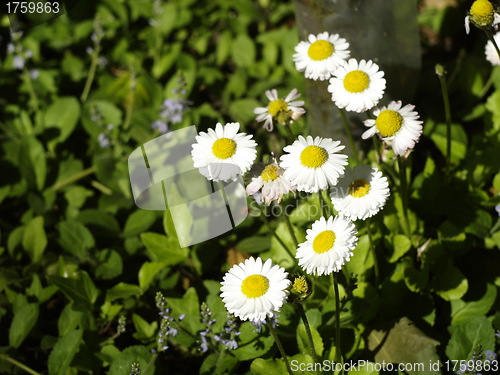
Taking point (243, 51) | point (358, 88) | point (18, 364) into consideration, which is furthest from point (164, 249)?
point (243, 51)

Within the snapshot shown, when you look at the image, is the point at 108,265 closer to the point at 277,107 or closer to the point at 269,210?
the point at 269,210

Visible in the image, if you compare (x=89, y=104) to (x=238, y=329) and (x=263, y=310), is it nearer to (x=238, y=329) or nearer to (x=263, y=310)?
(x=238, y=329)

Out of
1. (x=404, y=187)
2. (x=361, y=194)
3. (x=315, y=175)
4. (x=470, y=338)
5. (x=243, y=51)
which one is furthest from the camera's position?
(x=243, y=51)

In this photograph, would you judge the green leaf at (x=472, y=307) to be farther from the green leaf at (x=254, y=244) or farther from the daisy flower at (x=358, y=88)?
the daisy flower at (x=358, y=88)

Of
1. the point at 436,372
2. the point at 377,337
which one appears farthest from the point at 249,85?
the point at 436,372

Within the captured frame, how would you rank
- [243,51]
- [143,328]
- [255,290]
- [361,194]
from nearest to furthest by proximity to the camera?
[255,290], [361,194], [143,328], [243,51]

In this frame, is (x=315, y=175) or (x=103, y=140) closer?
(x=315, y=175)

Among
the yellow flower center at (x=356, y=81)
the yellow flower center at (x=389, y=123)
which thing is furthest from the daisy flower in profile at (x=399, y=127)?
the yellow flower center at (x=356, y=81)

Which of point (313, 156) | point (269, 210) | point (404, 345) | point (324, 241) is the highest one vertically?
point (313, 156)
